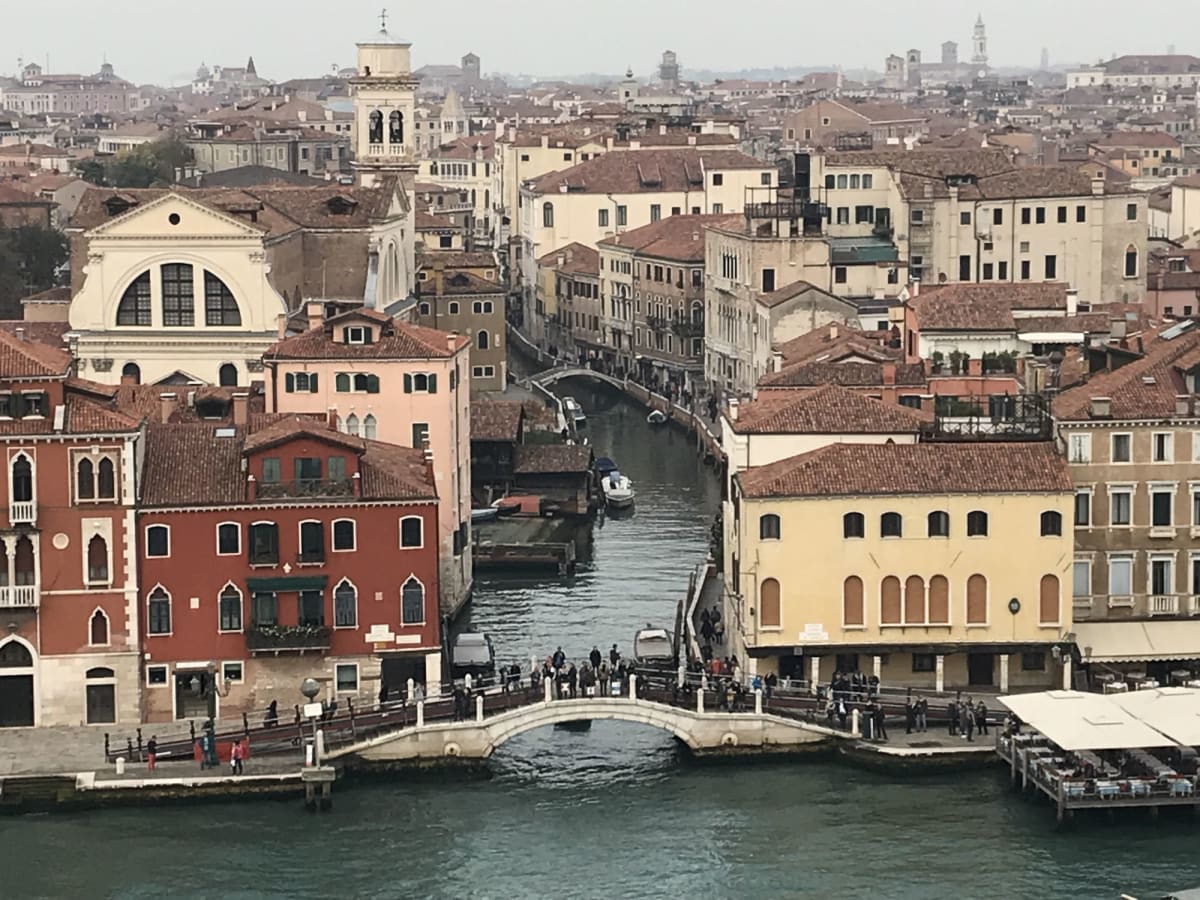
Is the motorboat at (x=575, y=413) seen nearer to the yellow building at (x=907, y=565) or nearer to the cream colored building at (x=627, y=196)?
the cream colored building at (x=627, y=196)

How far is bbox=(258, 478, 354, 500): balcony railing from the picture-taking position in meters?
37.9

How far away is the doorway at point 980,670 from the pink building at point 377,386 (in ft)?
34.3

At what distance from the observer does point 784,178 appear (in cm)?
9388

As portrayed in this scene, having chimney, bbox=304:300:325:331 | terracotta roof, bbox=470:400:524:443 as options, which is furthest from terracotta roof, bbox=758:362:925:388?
terracotta roof, bbox=470:400:524:443

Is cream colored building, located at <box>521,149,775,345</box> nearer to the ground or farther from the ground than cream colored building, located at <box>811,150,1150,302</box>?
farther from the ground

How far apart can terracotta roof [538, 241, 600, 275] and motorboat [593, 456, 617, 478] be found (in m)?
21.9

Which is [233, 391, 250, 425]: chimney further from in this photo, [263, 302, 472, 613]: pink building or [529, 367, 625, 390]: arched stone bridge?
[529, 367, 625, 390]: arched stone bridge

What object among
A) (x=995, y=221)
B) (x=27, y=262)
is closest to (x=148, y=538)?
(x=995, y=221)

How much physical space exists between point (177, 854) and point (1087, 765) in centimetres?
1007

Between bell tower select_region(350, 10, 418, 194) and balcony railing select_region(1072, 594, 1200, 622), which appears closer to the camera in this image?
balcony railing select_region(1072, 594, 1200, 622)

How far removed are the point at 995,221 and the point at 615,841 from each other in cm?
4053

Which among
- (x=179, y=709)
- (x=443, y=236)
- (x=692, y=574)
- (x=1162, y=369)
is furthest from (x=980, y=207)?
(x=179, y=709)

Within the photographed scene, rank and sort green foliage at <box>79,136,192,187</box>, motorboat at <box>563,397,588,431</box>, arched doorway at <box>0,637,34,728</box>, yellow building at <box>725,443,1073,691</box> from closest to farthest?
arched doorway at <box>0,637,34,728</box> → yellow building at <box>725,443,1073,691</box> → motorboat at <box>563,397,588,431</box> → green foliage at <box>79,136,192,187</box>

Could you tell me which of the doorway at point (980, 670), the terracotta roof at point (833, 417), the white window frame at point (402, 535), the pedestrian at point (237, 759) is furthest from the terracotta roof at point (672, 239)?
the pedestrian at point (237, 759)
